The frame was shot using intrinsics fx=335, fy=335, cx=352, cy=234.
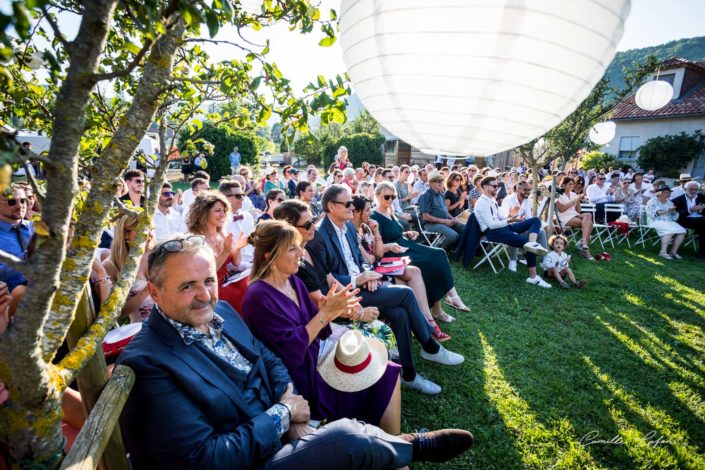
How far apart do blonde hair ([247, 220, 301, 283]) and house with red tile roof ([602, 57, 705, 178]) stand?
82.6ft

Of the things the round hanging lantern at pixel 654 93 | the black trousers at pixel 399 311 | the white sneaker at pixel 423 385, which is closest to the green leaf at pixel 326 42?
the black trousers at pixel 399 311

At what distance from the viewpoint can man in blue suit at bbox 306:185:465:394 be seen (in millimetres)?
3115

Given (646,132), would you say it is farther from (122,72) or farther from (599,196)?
(122,72)

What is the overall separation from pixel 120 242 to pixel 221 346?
160cm

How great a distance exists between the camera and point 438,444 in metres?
2.03

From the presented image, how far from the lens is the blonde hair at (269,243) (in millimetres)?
2320

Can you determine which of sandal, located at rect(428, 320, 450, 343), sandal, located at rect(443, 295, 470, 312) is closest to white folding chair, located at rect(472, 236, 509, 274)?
sandal, located at rect(443, 295, 470, 312)

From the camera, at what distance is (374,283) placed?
335 centimetres

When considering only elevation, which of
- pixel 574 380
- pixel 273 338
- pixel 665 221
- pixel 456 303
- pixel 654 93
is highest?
pixel 654 93

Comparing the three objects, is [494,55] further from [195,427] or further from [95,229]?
[195,427]

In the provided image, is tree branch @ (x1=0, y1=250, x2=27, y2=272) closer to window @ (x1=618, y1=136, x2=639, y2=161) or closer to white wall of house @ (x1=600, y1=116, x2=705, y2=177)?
white wall of house @ (x1=600, y1=116, x2=705, y2=177)

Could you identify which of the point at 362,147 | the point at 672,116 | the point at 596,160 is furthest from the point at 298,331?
the point at 672,116

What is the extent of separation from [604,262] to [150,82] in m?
8.47

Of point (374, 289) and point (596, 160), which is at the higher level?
point (596, 160)
